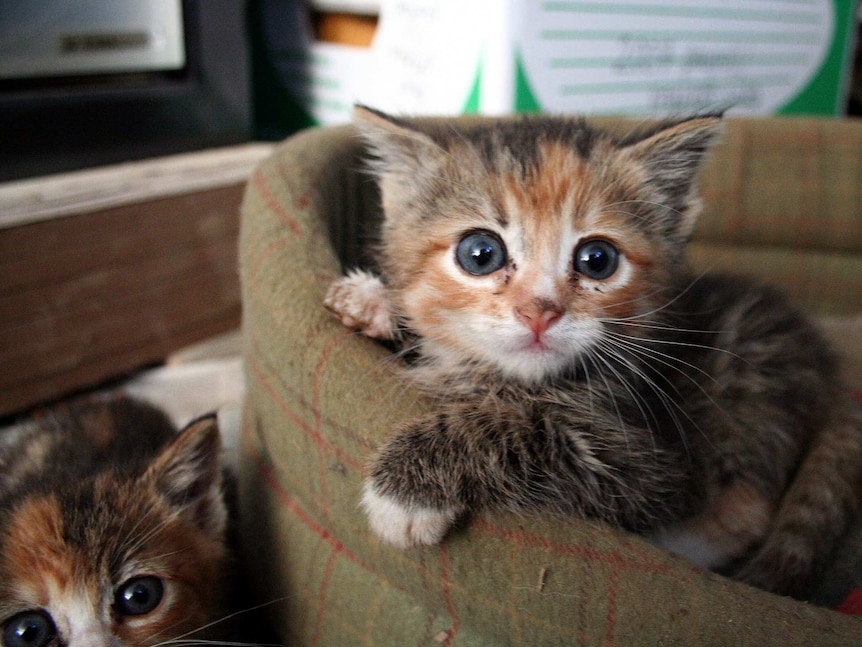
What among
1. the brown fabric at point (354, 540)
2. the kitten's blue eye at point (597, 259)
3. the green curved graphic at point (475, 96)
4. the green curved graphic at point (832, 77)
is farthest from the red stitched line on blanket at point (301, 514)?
the green curved graphic at point (832, 77)

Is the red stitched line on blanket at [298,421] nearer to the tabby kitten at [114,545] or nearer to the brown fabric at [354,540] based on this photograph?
the brown fabric at [354,540]

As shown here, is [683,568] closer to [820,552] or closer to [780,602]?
[780,602]

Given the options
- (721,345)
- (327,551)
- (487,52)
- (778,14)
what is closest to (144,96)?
(487,52)

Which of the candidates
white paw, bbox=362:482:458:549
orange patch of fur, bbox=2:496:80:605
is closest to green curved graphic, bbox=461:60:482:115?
white paw, bbox=362:482:458:549

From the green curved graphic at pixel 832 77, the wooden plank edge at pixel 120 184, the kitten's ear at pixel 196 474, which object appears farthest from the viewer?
the green curved graphic at pixel 832 77

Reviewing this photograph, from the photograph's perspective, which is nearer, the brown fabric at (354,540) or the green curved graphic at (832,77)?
the brown fabric at (354,540)

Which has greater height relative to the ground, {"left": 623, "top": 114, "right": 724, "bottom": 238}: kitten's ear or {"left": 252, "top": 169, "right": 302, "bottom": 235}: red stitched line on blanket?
{"left": 623, "top": 114, "right": 724, "bottom": 238}: kitten's ear

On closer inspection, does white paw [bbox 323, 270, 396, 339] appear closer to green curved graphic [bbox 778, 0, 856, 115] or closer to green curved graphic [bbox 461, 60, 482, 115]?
green curved graphic [bbox 461, 60, 482, 115]
